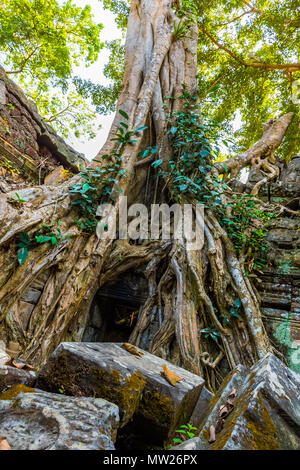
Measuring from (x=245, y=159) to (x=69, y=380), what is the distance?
4.50 meters

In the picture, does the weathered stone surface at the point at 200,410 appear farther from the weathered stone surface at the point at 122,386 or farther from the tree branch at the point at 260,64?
the tree branch at the point at 260,64

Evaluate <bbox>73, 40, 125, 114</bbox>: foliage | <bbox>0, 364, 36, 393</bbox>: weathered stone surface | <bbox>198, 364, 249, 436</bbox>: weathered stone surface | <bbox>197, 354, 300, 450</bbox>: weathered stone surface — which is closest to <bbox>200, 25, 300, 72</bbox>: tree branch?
<bbox>73, 40, 125, 114</bbox>: foliage

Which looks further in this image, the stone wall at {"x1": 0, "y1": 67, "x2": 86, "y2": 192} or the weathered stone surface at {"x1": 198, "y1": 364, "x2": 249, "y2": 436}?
the stone wall at {"x1": 0, "y1": 67, "x2": 86, "y2": 192}

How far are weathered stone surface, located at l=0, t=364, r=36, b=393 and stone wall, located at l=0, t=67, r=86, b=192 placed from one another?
2.83 metres

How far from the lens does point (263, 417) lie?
1021 mm

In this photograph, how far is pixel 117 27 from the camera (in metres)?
7.26

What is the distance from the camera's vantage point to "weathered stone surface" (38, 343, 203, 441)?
4.21 feet

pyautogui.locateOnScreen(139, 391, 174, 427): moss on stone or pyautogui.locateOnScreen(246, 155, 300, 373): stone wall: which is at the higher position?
pyautogui.locateOnScreen(246, 155, 300, 373): stone wall

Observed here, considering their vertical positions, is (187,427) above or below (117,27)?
below

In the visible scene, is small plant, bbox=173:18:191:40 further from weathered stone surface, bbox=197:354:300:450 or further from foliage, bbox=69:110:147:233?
weathered stone surface, bbox=197:354:300:450

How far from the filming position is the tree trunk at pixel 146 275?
2.36 m

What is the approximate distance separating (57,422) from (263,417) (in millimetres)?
706
